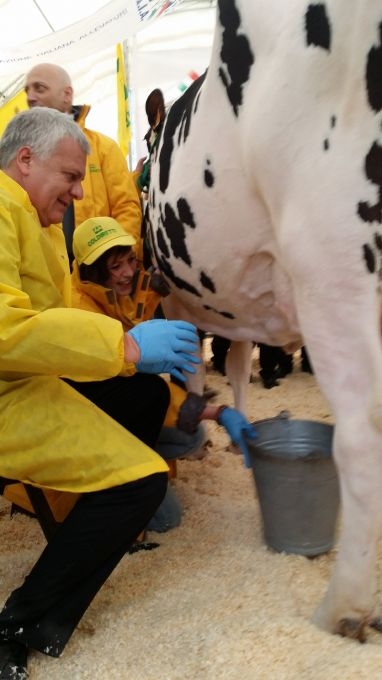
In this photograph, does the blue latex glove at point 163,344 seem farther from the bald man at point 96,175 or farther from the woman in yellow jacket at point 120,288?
the bald man at point 96,175

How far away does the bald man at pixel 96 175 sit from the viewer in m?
3.23

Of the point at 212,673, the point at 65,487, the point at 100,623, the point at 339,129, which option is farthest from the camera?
the point at 100,623

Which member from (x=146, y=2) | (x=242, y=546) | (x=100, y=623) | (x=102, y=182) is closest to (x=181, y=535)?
(x=242, y=546)

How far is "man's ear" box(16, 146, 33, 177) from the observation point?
5.87 feet

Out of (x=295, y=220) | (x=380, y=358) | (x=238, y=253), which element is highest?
(x=295, y=220)

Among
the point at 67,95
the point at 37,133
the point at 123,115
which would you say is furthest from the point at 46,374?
the point at 123,115

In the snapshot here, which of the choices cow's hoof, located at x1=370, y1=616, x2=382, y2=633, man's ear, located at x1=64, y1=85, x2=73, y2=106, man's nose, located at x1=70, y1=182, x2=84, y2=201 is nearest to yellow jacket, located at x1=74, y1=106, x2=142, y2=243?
man's ear, located at x1=64, y1=85, x2=73, y2=106

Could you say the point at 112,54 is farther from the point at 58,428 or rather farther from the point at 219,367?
the point at 58,428

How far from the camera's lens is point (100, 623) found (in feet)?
5.93

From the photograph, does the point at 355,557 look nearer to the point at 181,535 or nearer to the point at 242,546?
the point at 242,546

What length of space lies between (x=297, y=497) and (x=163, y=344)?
66cm

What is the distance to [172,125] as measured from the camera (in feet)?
7.56

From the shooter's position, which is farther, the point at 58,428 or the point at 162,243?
the point at 162,243

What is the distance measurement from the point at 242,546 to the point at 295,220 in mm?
1142
